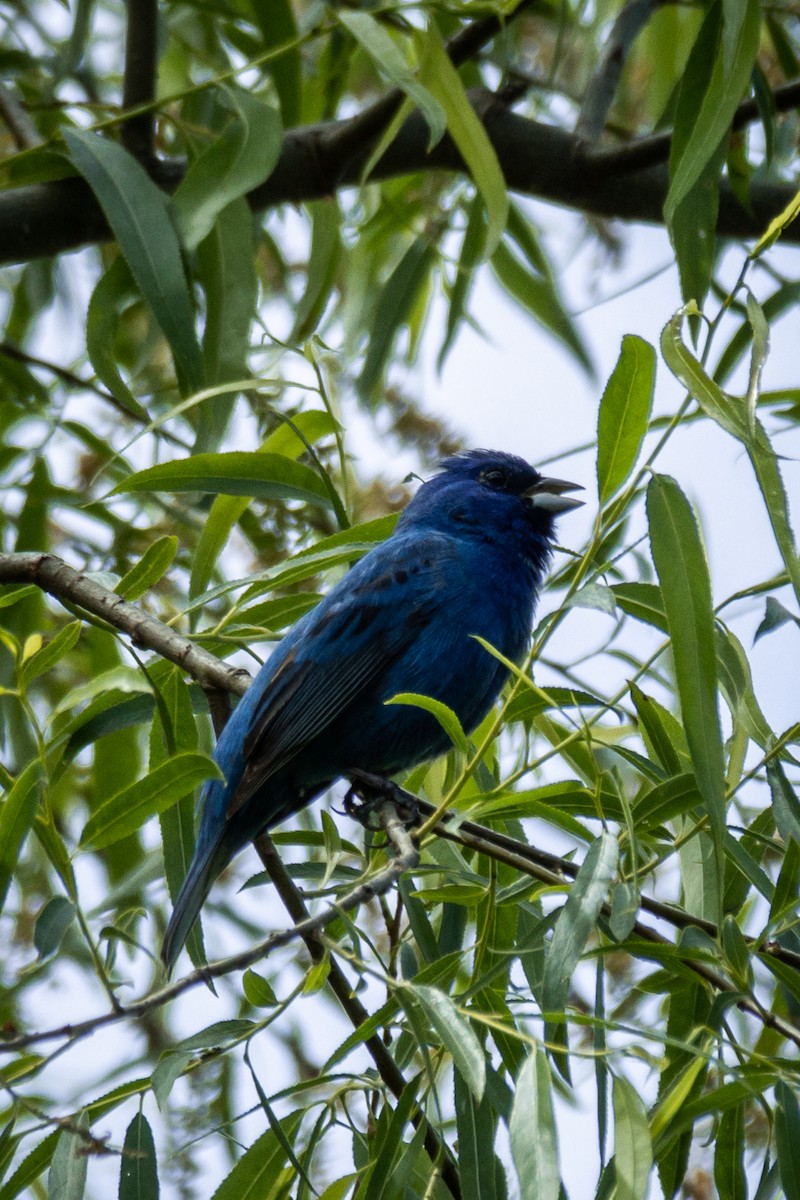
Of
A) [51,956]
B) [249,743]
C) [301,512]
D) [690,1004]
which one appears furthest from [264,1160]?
[301,512]

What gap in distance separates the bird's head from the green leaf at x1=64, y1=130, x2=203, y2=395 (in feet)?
4.06

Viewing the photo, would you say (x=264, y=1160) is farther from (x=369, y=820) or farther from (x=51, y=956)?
(x=369, y=820)

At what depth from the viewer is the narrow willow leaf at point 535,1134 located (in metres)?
1.69

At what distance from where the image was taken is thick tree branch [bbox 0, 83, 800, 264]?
3.79m

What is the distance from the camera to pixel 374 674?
12.3ft

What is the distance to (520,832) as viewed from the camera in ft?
9.42

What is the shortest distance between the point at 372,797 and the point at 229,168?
4.88ft

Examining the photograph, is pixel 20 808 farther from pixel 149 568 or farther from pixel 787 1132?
pixel 787 1132

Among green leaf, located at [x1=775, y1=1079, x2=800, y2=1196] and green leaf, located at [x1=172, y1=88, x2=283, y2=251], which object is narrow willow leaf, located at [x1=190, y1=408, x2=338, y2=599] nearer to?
green leaf, located at [x1=172, y1=88, x2=283, y2=251]

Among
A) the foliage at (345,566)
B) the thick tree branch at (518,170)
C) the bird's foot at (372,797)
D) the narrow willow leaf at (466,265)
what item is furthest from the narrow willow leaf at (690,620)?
the thick tree branch at (518,170)

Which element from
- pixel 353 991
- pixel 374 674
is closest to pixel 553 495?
pixel 374 674

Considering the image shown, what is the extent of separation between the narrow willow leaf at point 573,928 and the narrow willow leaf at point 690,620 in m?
0.18

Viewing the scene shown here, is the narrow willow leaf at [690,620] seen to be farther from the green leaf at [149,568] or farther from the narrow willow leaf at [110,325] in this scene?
the narrow willow leaf at [110,325]

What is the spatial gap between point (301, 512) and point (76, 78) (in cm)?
192
